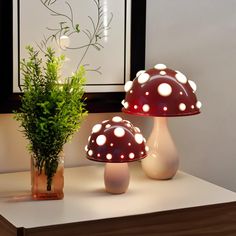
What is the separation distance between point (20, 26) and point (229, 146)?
80 cm

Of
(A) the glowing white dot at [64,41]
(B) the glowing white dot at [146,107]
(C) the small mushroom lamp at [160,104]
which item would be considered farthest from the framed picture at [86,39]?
(B) the glowing white dot at [146,107]

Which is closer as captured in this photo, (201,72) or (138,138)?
(138,138)

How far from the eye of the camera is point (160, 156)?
5.94 feet

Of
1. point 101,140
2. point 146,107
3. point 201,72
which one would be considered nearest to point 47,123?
point 101,140

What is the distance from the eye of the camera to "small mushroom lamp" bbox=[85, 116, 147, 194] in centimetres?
164

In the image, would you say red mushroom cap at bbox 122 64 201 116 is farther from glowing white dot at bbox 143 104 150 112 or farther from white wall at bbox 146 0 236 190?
white wall at bbox 146 0 236 190

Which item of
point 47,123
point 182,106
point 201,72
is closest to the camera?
point 47,123

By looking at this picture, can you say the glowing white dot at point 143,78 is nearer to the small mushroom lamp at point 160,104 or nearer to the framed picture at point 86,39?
the small mushroom lamp at point 160,104

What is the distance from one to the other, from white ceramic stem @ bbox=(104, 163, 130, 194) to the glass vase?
0.12 meters

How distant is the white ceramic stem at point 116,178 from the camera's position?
1663mm

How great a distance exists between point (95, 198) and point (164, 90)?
0.32 metres

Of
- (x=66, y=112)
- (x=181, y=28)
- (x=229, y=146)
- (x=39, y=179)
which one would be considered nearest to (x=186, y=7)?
(x=181, y=28)

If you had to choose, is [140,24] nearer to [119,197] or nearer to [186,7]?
[186,7]

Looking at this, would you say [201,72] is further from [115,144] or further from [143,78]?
[115,144]
